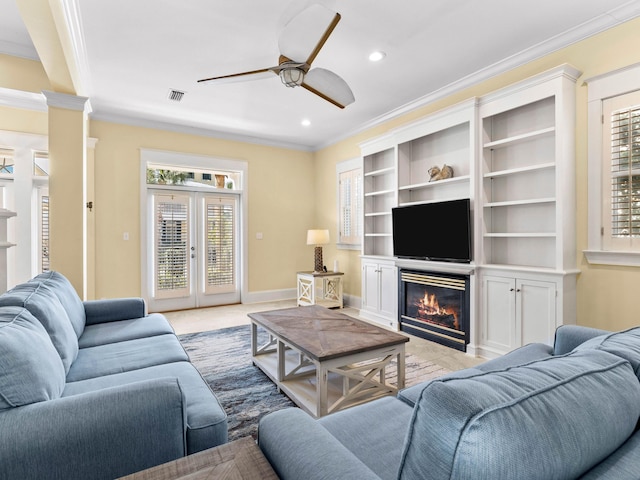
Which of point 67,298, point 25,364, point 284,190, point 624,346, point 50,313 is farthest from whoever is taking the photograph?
point 284,190

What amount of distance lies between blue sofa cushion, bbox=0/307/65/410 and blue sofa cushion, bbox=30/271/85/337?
27.3 inches

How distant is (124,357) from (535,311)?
3176 mm

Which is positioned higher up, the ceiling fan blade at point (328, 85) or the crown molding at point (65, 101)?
the crown molding at point (65, 101)

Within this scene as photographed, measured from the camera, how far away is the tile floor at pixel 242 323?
3.29 metres

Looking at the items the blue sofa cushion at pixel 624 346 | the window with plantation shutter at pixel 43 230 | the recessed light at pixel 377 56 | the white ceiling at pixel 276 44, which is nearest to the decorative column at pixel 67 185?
the white ceiling at pixel 276 44

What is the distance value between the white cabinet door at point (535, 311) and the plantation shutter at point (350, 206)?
2.66 m

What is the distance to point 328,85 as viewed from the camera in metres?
2.79

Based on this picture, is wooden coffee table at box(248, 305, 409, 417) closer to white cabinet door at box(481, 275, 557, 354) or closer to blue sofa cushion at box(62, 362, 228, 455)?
blue sofa cushion at box(62, 362, 228, 455)

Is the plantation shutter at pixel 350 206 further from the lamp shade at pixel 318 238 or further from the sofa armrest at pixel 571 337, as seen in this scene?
the sofa armrest at pixel 571 337

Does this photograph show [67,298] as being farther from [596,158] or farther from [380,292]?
[596,158]

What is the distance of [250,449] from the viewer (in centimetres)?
94

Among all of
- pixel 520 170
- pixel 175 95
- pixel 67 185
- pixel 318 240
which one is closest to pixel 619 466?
pixel 520 170

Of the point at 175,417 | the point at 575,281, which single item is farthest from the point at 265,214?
the point at 175,417

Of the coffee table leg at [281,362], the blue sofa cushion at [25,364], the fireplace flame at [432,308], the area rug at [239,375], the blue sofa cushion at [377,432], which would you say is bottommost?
the area rug at [239,375]
